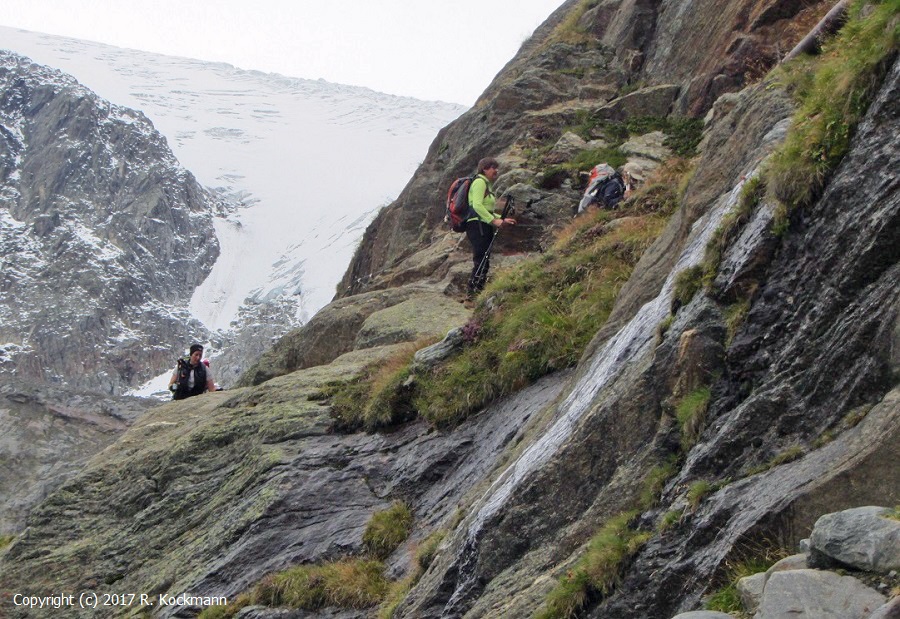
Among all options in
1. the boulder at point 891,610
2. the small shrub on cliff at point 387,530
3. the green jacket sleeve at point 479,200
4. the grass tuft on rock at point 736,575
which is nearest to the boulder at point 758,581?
the grass tuft on rock at point 736,575

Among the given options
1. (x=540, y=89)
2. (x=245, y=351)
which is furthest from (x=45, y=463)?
(x=245, y=351)

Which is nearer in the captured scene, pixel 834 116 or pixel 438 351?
pixel 834 116

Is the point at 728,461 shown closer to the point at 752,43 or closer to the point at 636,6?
the point at 752,43

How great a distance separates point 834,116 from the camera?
717 centimetres

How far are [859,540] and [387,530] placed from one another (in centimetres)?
730

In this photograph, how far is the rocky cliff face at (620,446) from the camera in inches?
235

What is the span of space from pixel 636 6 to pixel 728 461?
2295 centimetres

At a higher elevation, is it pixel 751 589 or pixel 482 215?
pixel 482 215

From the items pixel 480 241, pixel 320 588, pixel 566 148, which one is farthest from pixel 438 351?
pixel 566 148

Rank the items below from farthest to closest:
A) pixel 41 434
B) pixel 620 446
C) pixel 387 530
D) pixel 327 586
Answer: pixel 41 434
pixel 387 530
pixel 327 586
pixel 620 446

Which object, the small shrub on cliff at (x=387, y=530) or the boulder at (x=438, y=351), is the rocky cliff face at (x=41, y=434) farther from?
the small shrub on cliff at (x=387, y=530)

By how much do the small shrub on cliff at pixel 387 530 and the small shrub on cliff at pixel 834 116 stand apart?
590 cm

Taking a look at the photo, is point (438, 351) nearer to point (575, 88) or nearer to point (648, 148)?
point (648, 148)

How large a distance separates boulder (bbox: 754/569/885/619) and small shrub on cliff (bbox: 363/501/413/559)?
681 cm
